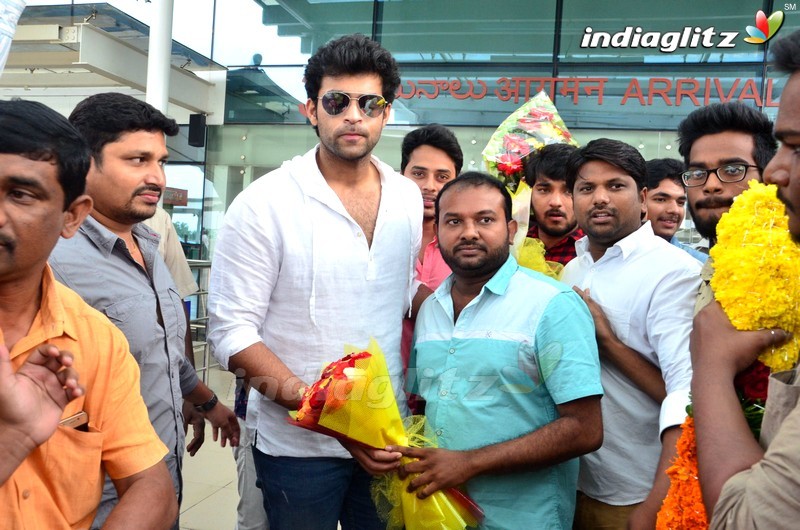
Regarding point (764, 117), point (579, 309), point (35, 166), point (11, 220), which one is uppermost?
point (764, 117)

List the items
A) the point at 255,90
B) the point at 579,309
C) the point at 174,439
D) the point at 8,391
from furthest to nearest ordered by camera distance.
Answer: the point at 255,90 < the point at 174,439 < the point at 579,309 < the point at 8,391

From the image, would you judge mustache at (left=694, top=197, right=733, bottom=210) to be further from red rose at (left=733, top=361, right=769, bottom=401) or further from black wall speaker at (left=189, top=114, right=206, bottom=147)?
black wall speaker at (left=189, top=114, right=206, bottom=147)

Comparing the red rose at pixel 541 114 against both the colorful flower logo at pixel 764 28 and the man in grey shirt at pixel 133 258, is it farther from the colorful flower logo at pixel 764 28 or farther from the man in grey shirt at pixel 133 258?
the colorful flower logo at pixel 764 28

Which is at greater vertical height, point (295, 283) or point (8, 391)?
point (295, 283)

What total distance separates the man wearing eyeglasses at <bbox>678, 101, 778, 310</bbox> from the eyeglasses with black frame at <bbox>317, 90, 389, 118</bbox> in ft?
3.74

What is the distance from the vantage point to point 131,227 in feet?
A: 8.56

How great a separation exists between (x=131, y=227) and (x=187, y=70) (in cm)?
967

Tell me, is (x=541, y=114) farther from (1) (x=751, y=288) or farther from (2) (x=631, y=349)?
(1) (x=751, y=288)

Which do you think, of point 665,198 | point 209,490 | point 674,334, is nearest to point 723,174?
point 674,334

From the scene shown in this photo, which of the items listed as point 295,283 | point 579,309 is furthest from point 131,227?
point 579,309

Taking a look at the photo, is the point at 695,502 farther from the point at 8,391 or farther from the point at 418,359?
the point at 8,391

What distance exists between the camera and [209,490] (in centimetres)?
480

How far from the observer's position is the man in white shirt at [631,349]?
81.8 inches

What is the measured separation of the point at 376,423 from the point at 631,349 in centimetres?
88
